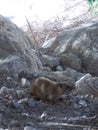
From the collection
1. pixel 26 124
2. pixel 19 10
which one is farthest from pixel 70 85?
pixel 19 10

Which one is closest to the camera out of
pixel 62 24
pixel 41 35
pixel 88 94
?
pixel 88 94

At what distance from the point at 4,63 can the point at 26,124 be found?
1.47 meters

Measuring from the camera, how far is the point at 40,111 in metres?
3.47

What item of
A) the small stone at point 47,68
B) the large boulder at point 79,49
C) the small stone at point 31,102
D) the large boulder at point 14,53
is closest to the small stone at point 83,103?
the small stone at point 31,102

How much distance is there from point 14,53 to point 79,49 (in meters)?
2.11

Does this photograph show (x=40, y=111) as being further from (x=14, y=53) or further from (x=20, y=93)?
(x=14, y=53)

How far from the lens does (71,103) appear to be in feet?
12.4

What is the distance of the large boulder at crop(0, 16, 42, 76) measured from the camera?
14.5 feet

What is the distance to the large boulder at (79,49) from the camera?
6.36 meters

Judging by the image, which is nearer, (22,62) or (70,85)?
(70,85)

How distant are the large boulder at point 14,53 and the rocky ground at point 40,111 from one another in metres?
0.23

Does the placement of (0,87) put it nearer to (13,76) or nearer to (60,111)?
(13,76)

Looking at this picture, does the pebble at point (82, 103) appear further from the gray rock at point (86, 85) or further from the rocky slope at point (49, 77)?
the gray rock at point (86, 85)

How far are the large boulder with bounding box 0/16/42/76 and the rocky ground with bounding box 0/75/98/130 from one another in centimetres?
23
